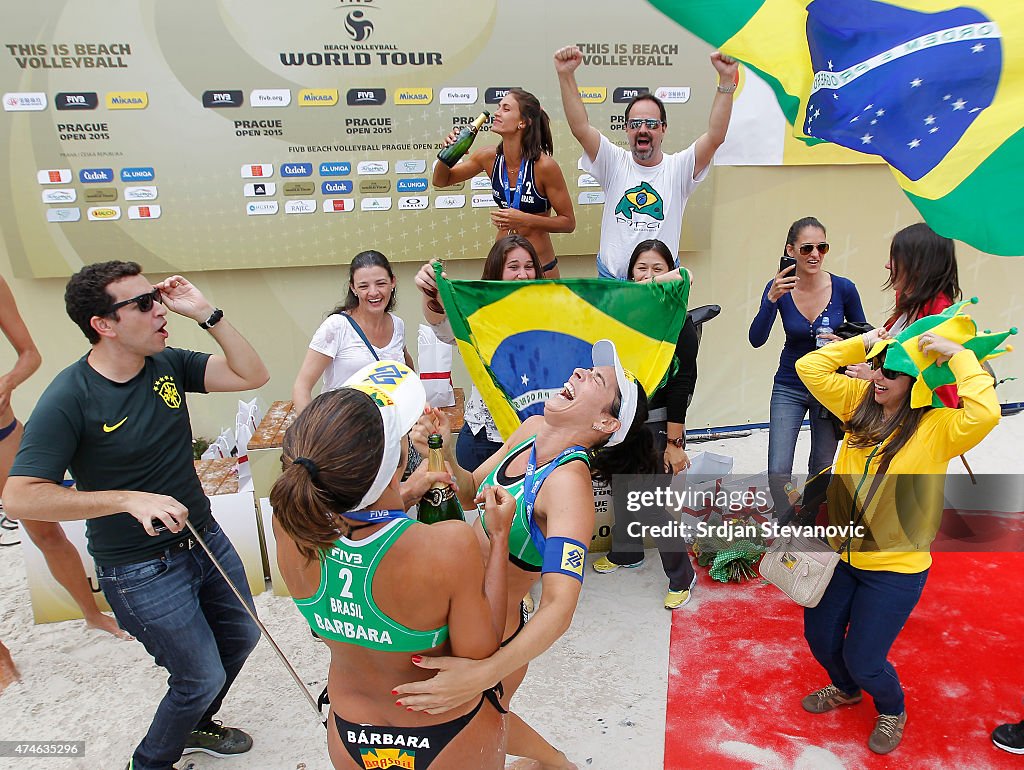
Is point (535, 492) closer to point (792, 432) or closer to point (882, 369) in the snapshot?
point (882, 369)

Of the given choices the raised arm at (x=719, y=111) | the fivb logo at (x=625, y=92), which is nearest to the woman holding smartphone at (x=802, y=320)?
the raised arm at (x=719, y=111)

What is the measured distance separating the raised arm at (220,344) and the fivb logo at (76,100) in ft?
9.39

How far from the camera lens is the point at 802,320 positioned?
4125mm

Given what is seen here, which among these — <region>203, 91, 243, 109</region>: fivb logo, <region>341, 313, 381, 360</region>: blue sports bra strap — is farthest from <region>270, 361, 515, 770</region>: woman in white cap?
<region>203, 91, 243, 109</region>: fivb logo

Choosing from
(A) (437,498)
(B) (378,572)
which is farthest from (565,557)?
(A) (437,498)

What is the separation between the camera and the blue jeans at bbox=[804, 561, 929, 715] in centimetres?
280

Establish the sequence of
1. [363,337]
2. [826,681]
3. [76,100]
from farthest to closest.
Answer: [76,100]
[363,337]
[826,681]

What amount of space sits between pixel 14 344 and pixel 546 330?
2.80m

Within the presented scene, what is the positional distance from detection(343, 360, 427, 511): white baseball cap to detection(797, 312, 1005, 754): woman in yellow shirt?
1.84 m

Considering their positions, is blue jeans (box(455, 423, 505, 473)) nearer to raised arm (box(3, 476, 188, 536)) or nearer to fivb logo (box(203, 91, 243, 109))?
raised arm (box(3, 476, 188, 536))

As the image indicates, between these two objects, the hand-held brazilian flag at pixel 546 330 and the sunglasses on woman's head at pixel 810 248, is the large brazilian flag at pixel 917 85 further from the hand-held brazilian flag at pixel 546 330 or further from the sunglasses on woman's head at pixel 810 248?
the hand-held brazilian flag at pixel 546 330

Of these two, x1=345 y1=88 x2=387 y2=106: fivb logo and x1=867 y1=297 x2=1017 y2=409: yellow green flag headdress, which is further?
x1=345 y1=88 x2=387 y2=106: fivb logo

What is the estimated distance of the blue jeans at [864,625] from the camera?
2799mm

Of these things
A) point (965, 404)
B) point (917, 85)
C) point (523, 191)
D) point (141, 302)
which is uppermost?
point (917, 85)
